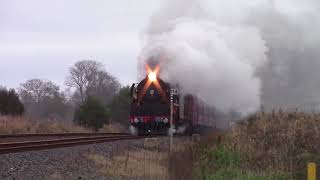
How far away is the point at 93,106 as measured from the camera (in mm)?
47688

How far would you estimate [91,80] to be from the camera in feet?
337

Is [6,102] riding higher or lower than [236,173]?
higher

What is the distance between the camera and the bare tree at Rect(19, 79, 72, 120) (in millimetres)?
93669

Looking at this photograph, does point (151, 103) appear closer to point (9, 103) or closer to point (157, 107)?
point (157, 107)

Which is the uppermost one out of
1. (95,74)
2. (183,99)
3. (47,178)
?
(95,74)

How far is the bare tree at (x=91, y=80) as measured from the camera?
333 ft

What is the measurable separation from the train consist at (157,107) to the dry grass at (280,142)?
36.5 feet

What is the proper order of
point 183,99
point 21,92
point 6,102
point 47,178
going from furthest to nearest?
point 21,92
point 6,102
point 183,99
point 47,178

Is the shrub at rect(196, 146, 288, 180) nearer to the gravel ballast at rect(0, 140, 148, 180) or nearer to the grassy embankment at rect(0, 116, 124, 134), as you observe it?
the gravel ballast at rect(0, 140, 148, 180)

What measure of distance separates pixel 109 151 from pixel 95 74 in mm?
84677

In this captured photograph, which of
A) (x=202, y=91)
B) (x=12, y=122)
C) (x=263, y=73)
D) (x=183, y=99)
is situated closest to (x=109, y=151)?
(x=183, y=99)

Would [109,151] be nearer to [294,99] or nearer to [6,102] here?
[294,99]

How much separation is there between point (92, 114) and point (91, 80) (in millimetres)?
55135

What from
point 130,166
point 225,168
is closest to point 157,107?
point 130,166
